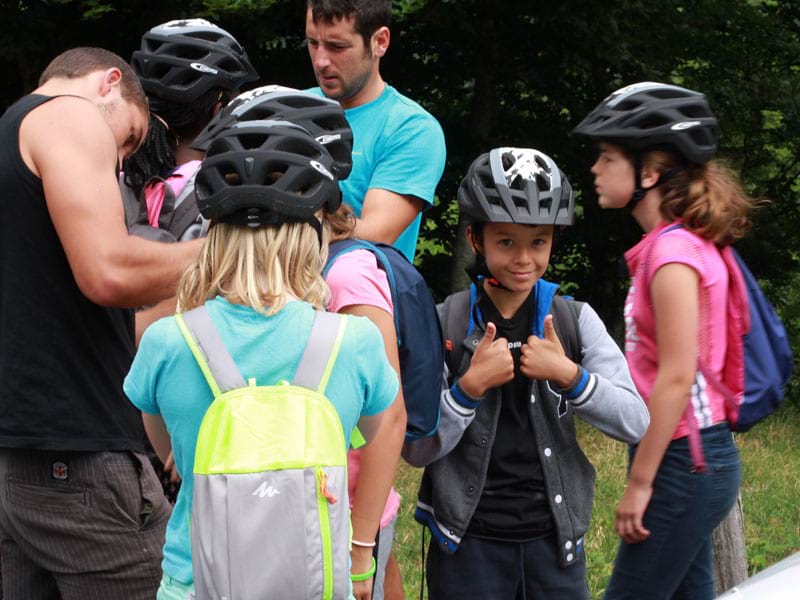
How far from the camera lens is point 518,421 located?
4086mm

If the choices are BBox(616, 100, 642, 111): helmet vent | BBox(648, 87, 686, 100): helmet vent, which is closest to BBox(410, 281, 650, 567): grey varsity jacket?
BBox(616, 100, 642, 111): helmet vent

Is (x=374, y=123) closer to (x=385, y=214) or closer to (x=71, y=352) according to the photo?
(x=385, y=214)

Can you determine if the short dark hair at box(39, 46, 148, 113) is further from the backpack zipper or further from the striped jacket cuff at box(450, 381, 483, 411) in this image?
the backpack zipper

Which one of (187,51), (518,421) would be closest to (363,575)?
(518,421)

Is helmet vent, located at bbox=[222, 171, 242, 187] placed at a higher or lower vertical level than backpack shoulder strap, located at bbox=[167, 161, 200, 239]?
higher

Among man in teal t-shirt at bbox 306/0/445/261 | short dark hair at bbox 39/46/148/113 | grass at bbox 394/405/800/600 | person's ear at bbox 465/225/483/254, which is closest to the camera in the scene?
short dark hair at bbox 39/46/148/113

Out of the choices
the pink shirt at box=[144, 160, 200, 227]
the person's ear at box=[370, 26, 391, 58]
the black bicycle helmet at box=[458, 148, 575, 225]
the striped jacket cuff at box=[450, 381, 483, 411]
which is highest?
the person's ear at box=[370, 26, 391, 58]

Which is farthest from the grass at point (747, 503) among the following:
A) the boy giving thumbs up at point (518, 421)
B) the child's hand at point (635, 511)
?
the child's hand at point (635, 511)

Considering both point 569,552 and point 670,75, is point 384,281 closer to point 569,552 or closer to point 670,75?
point 569,552

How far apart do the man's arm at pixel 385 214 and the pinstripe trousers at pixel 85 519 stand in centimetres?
128

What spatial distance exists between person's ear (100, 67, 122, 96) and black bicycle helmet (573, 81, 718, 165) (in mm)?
1597

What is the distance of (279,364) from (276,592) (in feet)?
1.76

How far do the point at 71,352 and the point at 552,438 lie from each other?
158 cm

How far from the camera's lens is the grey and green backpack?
279 cm
